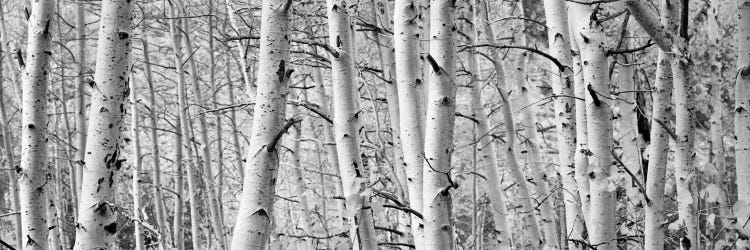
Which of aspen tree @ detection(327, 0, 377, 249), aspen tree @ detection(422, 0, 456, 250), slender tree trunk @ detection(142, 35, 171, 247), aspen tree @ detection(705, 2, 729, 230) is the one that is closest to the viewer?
aspen tree @ detection(422, 0, 456, 250)

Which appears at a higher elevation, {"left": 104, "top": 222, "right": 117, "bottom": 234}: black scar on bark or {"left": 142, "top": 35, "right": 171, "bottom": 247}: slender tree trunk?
{"left": 142, "top": 35, "right": 171, "bottom": 247}: slender tree trunk

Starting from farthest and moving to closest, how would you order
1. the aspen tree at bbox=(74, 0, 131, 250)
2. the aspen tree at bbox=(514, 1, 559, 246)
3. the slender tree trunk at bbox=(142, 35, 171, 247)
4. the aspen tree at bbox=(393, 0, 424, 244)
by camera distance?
the slender tree trunk at bbox=(142, 35, 171, 247), the aspen tree at bbox=(514, 1, 559, 246), the aspen tree at bbox=(393, 0, 424, 244), the aspen tree at bbox=(74, 0, 131, 250)

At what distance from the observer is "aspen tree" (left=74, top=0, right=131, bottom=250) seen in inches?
121

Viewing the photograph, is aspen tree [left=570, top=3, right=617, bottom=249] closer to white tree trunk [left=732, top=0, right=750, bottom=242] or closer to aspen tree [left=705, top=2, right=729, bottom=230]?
white tree trunk [left=732, top=0, right=750, bottom=242]

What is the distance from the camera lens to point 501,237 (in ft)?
21.1

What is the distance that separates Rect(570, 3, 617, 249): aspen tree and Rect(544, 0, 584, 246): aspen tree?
1024mm

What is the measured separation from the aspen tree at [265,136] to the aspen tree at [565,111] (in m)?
2.37

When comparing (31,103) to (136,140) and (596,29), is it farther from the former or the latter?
(136,140)

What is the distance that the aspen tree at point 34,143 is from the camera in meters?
3.82

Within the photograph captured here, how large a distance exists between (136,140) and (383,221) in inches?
253

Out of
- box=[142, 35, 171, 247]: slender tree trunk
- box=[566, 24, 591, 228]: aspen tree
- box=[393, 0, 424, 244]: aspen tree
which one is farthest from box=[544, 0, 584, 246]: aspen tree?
box=[142, 35, 171, 247]: slender tree trunk

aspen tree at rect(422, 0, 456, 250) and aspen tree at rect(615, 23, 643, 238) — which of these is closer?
aspen tree at rect(422, 0, 456, 250)

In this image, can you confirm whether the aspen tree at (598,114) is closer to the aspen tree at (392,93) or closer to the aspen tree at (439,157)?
the aspen tree at (439,157)

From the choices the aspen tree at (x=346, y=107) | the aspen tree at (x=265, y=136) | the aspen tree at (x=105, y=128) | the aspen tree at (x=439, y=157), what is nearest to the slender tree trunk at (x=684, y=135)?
the aspen tree at (x=439, y=157)
